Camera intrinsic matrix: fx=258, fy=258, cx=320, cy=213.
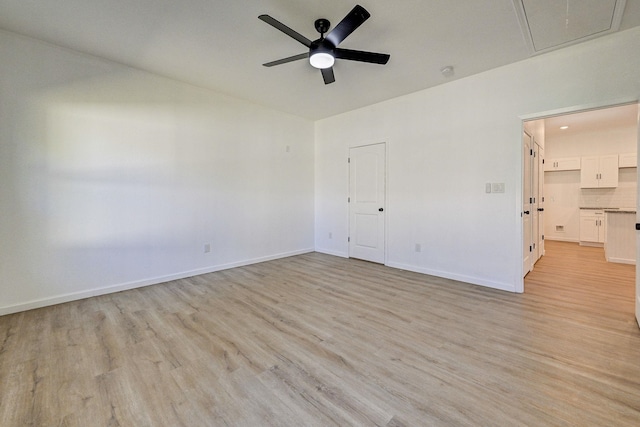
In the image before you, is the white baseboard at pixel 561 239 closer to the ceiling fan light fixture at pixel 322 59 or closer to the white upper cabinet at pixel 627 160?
the white upper cabinet at pixel 627 160

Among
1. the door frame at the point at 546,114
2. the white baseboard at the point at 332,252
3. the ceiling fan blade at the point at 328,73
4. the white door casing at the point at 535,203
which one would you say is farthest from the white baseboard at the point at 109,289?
the white door casing at the point at 535,203

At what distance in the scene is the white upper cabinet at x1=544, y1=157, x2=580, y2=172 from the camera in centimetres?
628

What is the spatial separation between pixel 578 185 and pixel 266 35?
26.4 feet

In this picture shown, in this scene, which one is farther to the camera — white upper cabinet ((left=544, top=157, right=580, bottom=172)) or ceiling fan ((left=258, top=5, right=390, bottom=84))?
white upper cabinet ((left=544, top=157, right=580, bottom=172))

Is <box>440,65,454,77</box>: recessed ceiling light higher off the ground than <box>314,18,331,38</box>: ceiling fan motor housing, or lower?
higher

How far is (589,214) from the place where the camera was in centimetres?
610

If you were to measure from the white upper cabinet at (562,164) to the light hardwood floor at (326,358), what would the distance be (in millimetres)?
4395

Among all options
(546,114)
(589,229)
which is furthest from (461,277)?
(589,229)

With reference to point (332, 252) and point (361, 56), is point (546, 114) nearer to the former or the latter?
point (361, 56)

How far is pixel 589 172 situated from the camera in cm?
607

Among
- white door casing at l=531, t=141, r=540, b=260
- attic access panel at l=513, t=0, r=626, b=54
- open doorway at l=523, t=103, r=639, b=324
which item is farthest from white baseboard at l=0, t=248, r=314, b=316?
white door casing at l=531, t=141, r=540, b=260

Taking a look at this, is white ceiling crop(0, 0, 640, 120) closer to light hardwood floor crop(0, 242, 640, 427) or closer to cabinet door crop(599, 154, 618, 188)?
light hardwood floor crop(0, 242, 640, 427)

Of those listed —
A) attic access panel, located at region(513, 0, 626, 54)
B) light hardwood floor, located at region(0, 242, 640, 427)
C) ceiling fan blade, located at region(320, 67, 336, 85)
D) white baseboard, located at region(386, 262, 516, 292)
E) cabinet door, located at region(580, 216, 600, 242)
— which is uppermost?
attic access panel, located at region(513, 0, 626, 54)

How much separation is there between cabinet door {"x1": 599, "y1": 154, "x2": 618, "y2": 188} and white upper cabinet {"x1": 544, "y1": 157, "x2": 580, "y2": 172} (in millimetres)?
428
